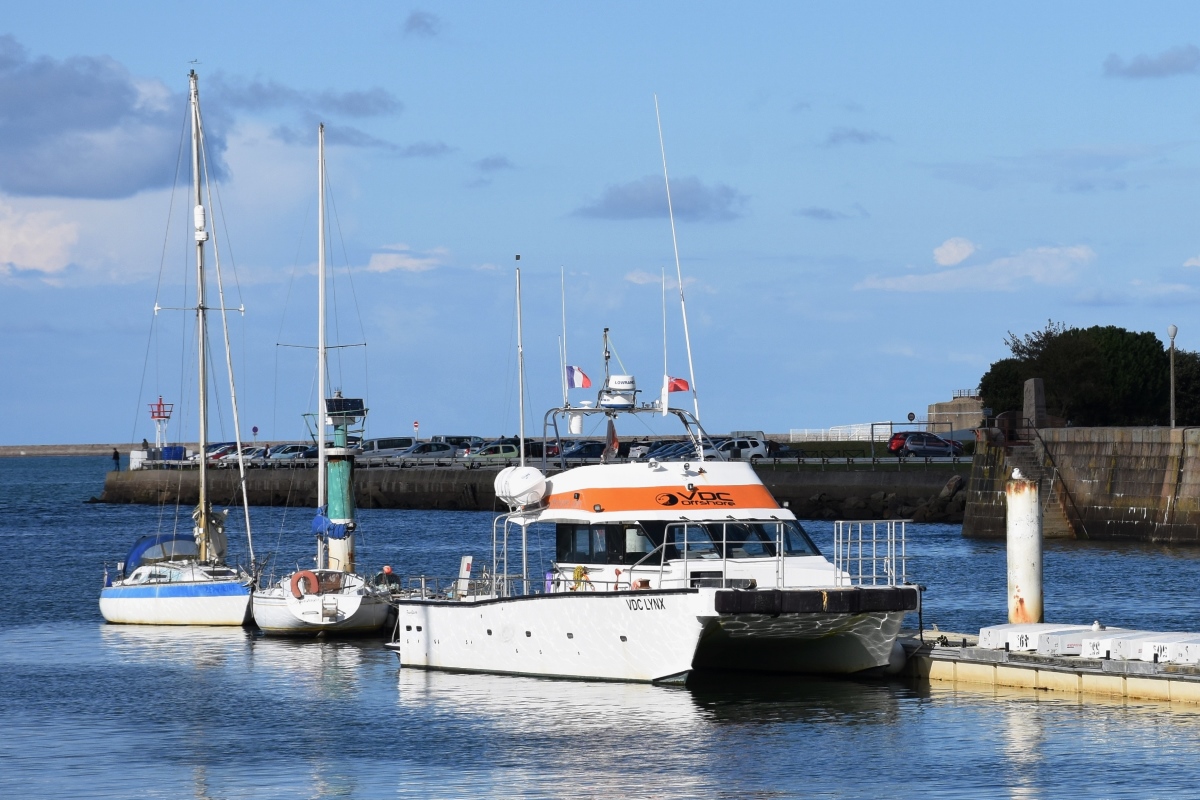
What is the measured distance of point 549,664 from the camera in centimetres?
2612

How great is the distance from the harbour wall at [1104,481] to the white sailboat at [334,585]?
22.9 m

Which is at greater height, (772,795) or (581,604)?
(581,604)

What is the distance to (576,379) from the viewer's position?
91.4 feet

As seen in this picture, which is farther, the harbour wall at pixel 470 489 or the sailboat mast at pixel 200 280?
the harbour wall at pixel 470 489

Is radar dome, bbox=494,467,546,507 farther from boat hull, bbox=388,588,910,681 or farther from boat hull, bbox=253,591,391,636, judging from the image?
boat hull, bbox=253,591,391,636

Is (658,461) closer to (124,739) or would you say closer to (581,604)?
(581,604)

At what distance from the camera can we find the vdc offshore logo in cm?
2636

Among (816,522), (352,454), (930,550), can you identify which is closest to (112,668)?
(352,454)

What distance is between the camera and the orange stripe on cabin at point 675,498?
2638cm

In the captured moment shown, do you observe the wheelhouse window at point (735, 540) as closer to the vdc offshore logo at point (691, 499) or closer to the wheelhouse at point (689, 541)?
the wheelhouse at point (689, 541)

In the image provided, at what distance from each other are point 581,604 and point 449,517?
183 ft

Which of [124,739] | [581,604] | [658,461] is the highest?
[658,461]

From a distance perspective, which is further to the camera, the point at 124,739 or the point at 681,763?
the point at 124,739

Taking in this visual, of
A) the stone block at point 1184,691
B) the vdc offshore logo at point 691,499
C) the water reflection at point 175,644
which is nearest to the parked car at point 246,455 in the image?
the water reflection at point 175,644
